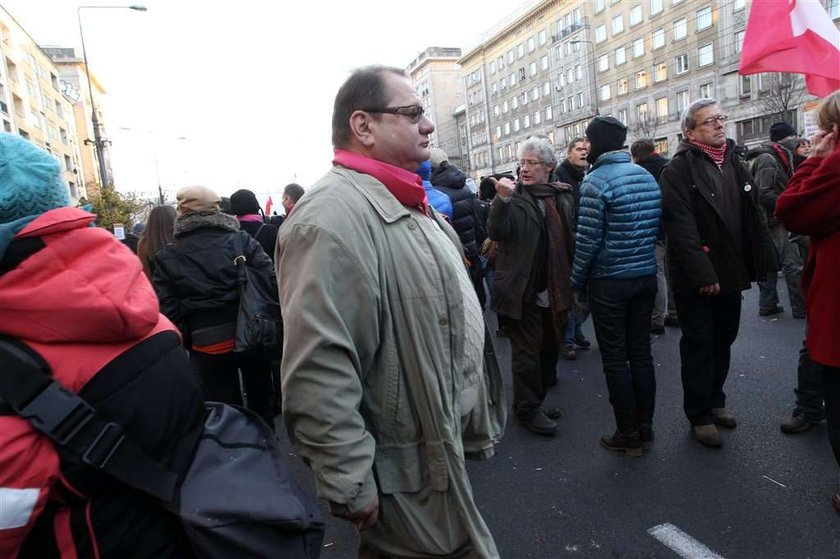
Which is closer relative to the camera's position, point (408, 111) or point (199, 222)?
point (408, 111)

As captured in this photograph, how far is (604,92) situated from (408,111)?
193ft

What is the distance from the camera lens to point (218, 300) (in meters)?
3.47

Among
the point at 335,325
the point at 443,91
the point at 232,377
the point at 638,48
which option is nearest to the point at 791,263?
the point at 232,377

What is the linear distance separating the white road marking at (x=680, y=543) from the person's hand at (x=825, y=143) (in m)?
1.99

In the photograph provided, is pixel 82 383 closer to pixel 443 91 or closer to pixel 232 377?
pixel 232 377

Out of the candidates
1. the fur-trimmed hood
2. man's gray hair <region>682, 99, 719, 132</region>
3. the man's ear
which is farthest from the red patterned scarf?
the fur-trimmed hood

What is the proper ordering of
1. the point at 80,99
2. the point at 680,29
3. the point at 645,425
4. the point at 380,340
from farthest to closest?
1. the point at 80,99
2. the point at 680,29
3. the point at 645,425
4. the point at 380,340

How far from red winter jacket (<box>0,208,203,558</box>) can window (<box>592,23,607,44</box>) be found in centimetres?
6104

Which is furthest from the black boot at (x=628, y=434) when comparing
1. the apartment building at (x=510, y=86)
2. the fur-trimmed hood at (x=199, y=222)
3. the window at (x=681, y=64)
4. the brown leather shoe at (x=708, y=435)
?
the apartment building at (x=510, y=86)

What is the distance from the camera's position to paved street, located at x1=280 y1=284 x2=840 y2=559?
278 cm

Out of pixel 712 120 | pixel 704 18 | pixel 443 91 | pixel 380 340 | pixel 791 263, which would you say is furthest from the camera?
pixel 443 91

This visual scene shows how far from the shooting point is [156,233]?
14.0ft

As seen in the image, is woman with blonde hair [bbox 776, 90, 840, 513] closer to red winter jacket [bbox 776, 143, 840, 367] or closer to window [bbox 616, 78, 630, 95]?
red winter jacket [bbox 776, 143, 840, 367]

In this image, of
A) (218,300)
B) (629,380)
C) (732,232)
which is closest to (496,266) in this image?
(629,380)
